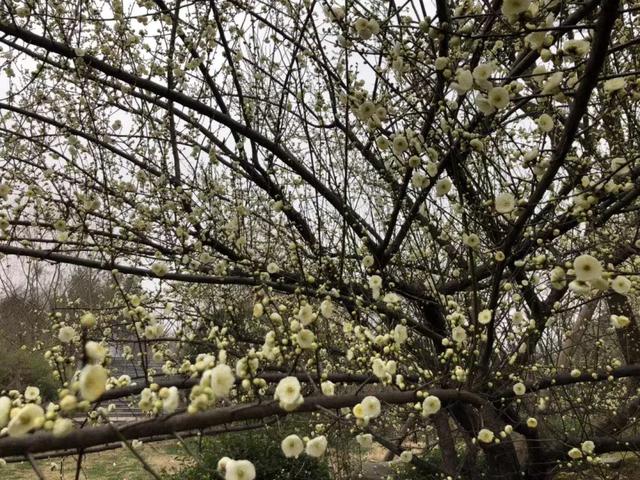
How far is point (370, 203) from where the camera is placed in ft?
16.7

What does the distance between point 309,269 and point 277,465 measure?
4411 mm

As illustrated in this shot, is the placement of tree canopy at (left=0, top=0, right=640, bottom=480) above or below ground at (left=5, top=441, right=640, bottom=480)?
above

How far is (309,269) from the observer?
17.0 ft

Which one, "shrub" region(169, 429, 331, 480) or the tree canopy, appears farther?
"shrub" region(169, 429, 331, 480)

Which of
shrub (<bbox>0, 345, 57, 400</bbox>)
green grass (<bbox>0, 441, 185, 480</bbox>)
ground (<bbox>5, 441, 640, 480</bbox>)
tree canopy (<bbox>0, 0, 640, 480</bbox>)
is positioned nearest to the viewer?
tree canopy (<bbox>0, 0, 640, 480</bbox>)

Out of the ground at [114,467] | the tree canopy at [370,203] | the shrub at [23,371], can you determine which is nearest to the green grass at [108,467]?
the ground at [114,467]

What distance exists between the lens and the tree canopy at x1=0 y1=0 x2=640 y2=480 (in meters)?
2.25

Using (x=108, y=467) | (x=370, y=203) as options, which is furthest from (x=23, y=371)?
(x=370, y=203)

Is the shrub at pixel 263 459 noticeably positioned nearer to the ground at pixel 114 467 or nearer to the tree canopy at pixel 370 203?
the ground at pixel 114 467

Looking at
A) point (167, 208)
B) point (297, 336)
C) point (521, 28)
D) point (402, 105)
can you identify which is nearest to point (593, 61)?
point (521, 28)

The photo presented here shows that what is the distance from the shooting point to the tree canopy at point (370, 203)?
88.7 inches

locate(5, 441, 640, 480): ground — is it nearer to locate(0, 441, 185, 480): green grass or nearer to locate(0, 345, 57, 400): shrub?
locate(0, 441, 185, 480): green grass

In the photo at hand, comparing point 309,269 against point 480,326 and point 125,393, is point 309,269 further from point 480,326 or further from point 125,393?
point 125,393

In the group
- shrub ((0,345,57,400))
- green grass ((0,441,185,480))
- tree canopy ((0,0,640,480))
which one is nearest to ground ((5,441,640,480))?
green grass ((0,441,185,480))
